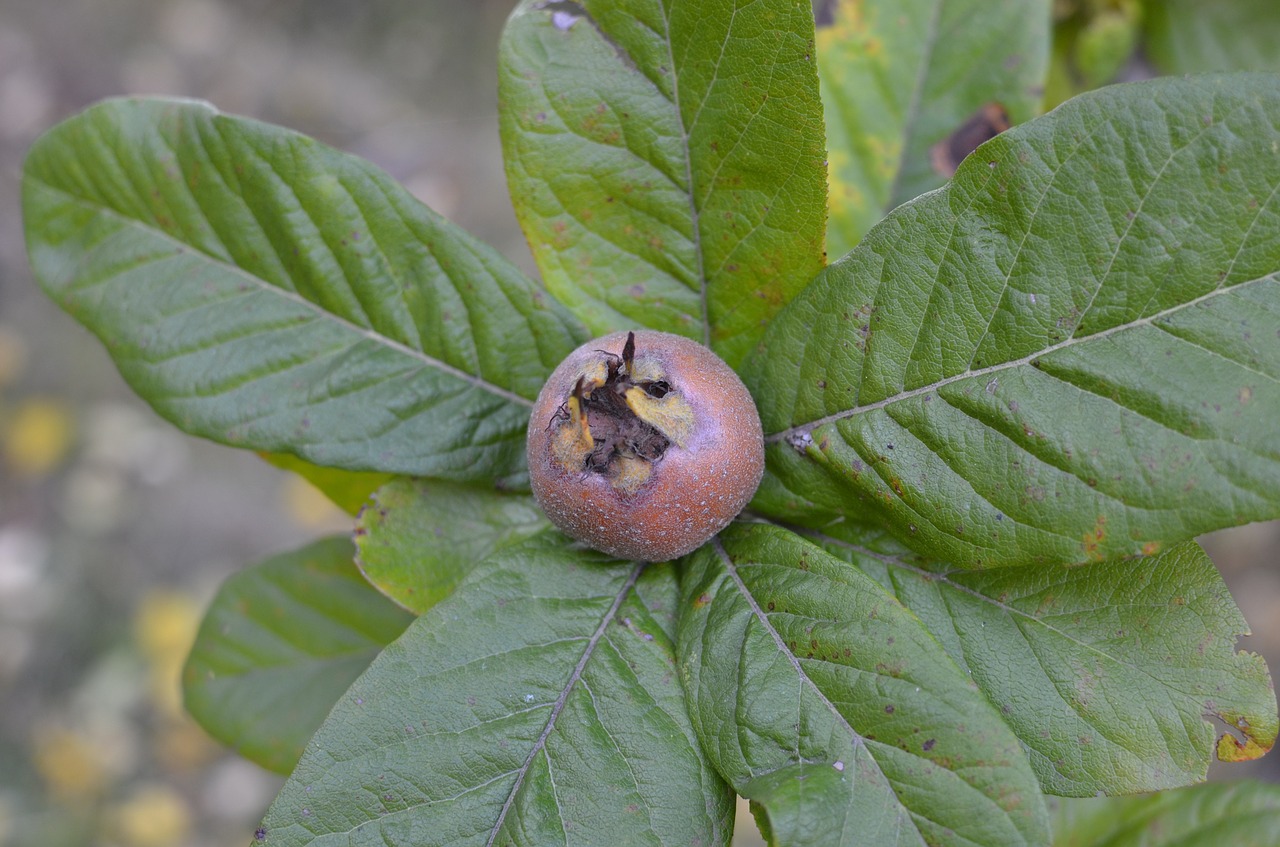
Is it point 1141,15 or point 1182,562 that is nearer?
point 1182,562

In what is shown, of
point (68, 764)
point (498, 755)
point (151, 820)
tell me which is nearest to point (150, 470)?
point (68, 764)

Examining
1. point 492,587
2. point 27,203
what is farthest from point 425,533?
point 27,203

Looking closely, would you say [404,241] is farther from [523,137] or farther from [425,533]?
[425,533]

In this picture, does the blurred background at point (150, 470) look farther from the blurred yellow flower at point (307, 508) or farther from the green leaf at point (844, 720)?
the green leaf at point (844, 720)

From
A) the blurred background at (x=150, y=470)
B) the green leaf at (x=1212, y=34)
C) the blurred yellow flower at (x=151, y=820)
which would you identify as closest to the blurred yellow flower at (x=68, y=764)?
the blurred background at (x=150, y=470)

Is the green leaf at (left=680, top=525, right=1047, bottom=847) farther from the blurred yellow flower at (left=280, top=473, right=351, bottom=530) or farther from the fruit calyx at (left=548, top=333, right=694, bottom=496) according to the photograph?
the blurred yellow flower at (left=280, top=473, right=351, bottom=530)

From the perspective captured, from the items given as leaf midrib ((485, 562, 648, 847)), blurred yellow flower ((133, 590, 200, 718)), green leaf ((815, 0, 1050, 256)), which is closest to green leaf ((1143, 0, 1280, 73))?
green leaf ((815, 0, 1050, 256))

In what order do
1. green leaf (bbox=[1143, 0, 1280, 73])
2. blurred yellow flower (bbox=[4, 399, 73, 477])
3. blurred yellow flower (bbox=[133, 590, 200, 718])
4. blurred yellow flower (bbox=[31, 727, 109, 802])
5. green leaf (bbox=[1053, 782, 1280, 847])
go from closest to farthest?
green leaf (bbox=[1053, 782, 1280, 847]) < green leaf (bbox=[1143, 0, 1280, 73]) < blurred yellow flower (bbox=[31, 727, 109, 802]) < blurred yellow flower (bbox=[133, 590, 200, 718]) < blurred yellow flower (bbox=[4, 399, 73, 477])
